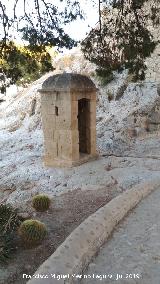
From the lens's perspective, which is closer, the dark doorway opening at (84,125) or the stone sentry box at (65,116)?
the stone sentry box at (65,116)

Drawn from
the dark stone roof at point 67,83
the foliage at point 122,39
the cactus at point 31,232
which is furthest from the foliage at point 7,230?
the foliage at point 122,39

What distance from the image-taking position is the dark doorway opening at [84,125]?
43.5 feet

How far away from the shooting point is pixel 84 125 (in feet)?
44.5

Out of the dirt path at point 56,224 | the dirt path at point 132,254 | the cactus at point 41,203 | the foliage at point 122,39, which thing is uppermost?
the foliage at point 122,39

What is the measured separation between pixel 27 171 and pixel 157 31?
11.0m

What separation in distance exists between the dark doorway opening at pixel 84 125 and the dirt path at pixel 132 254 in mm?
7245

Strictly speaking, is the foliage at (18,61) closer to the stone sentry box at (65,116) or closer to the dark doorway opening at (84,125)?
the stone sentry box at (65,116)

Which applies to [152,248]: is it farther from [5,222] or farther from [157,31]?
[157,31]

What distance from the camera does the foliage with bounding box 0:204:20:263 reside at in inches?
254

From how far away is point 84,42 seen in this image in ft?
36.0

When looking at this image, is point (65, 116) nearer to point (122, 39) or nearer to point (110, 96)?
point (122, 39)

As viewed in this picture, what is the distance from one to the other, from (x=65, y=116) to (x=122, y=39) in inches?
125

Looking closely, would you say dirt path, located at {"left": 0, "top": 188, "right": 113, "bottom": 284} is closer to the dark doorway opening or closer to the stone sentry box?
the stone sentry box

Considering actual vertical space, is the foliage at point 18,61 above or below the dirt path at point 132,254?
above
